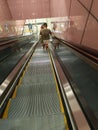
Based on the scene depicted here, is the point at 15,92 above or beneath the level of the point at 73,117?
beneath

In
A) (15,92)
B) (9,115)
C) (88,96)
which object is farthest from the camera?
(15,92)

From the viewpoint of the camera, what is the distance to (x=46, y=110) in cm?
345

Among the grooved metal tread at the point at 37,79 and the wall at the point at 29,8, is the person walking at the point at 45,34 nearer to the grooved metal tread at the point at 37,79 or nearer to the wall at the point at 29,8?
the wall at the point at 29,8

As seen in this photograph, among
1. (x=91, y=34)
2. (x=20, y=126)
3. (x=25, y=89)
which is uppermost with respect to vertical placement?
(x=91, y=34)

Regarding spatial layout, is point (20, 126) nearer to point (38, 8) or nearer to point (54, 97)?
point (54, 97)

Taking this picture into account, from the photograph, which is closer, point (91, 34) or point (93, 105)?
point (93, 105)

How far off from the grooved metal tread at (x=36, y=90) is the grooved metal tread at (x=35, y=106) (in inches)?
15.8

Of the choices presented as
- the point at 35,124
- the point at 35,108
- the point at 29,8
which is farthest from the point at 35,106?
the point at 29,8

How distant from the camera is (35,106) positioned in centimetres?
360

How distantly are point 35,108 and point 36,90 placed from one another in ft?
3.50

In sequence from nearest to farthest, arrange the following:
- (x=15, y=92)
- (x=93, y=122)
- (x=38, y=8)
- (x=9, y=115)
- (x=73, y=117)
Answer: (x=93, y=122) → (x=73, y=117) → (x=9, y=115) → (x=15, y=92) → (x=38, y=8)

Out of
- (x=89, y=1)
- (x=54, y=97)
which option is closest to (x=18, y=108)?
(x=54, y=97)

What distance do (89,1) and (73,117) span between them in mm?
3750

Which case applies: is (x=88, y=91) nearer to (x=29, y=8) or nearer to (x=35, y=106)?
(x=35, y=106)
